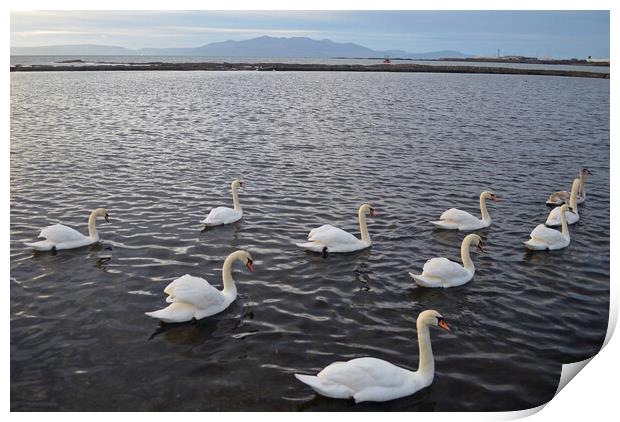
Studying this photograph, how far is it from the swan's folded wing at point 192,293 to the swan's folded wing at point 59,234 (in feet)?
10.5

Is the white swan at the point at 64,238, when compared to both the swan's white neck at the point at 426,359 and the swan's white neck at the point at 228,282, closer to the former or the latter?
the swan's white neck at the point at 228,282

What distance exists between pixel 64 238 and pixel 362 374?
652 centimetres

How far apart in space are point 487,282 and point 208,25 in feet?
19.2

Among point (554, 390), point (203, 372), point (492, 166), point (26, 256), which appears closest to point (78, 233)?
point (26, 256)

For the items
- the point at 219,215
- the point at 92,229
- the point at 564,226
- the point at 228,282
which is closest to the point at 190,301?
the point at 228,282

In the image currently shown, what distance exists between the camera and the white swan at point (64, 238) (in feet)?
34.2

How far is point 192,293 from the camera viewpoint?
8273 millimetres

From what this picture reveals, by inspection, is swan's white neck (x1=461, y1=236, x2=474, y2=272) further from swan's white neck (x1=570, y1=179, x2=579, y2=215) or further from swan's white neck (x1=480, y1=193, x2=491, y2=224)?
swan's white neck (x1=570, y1=179, x2=579, y2=215)

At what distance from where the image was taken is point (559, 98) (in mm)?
18469

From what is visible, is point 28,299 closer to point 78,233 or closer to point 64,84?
point 78,233

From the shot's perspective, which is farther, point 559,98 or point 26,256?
point 559,98

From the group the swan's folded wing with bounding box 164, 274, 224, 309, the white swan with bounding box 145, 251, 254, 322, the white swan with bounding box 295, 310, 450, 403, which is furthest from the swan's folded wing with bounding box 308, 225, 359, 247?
the white swan with bounding box 295, 310, 450, 403

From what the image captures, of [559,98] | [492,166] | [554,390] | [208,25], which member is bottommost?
[554,390]
